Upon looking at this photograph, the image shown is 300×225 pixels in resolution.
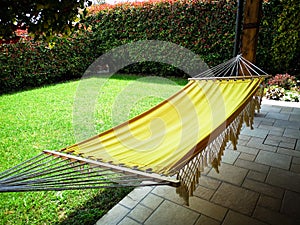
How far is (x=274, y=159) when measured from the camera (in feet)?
7.04

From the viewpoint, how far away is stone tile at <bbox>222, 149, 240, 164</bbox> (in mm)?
2143

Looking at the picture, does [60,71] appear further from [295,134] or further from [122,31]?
[295,134]

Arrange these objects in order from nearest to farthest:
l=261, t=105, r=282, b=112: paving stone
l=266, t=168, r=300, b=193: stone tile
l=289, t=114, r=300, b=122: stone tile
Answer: l=266, t=168, r=300, b=193: stone tile, l=289, t=114, r=300, b=122: stone tile, l=261, t=105, r=282, b=112: paving stone

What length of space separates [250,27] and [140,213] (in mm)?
2393

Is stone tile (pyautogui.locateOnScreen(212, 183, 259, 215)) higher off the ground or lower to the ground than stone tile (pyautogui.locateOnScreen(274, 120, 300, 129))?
lower

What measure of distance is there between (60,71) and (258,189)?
573 centimetres

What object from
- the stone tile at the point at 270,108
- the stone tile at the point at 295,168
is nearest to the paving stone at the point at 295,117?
the stone tile at the point at 270,108

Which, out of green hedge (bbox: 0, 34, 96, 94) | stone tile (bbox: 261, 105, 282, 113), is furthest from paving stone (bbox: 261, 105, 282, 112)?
green hedge (bbox: 0, 34, 96, 94)

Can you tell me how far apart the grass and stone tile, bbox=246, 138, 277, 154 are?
1.44 m

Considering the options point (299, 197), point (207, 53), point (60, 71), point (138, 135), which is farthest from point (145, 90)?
point (299, 197)

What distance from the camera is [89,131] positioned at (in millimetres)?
2955

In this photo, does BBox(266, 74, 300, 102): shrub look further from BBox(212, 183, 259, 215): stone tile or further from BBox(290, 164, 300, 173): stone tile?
BBox(212, 183, 259, 215): stone tile

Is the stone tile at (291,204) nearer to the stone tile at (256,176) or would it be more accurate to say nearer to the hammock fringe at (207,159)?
the stone tile at (256,176)

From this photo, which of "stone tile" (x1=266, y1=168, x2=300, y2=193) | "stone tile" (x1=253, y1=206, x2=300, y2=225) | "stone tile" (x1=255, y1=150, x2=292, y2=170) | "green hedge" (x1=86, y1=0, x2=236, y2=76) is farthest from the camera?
"green hedge" (x1=86, y1=0, x2=236, y2=76)
